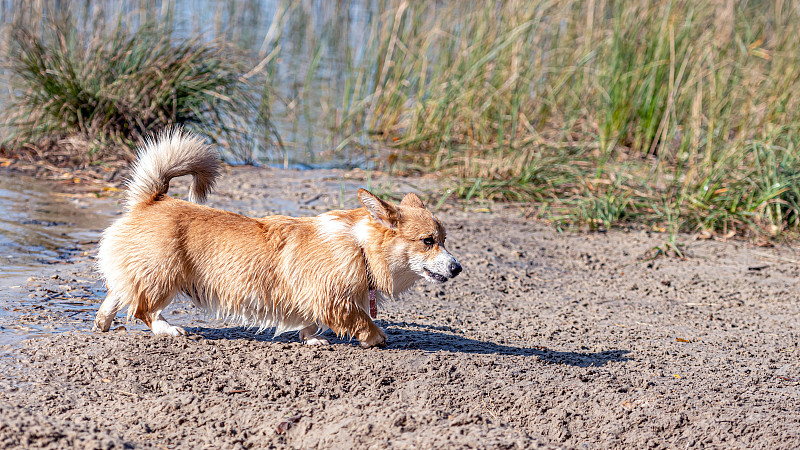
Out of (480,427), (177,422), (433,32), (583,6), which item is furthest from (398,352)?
(583,6)

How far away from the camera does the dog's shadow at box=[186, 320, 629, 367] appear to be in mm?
3832

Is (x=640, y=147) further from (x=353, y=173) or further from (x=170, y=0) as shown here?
(x=170, y=0)

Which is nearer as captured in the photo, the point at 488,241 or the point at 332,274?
the point at 332,274

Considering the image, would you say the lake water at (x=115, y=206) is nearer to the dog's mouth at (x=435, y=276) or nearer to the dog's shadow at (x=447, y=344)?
the dog's shadow at (x=447, y=344)

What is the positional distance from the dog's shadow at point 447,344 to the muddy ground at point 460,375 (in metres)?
0.02

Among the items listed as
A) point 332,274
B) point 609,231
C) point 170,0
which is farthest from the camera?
point 170,0

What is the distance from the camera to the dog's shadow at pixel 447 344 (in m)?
3.83

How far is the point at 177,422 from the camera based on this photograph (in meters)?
2.94

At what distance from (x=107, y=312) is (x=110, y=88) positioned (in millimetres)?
3778

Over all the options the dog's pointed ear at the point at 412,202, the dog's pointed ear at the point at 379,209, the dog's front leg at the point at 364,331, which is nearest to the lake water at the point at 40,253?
the dog's front leg at the point at 364,331

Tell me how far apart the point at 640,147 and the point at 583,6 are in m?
1.94

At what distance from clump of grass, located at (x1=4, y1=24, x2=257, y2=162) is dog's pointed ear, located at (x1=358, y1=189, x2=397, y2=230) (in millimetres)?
3846

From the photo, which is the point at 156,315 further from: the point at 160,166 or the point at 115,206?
the point at 115,206

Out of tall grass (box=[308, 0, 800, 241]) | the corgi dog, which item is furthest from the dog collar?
tall grass (box=[308, 0, 800, 241])
